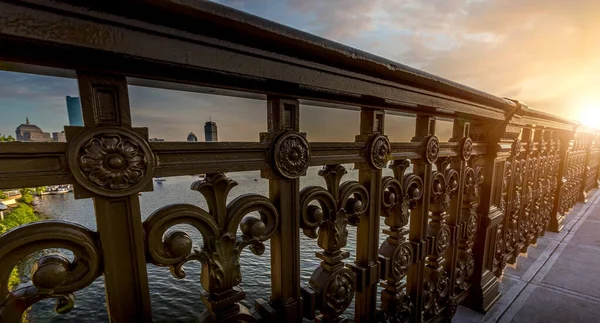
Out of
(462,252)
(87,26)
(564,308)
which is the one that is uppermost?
(87,26)

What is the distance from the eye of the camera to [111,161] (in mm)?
685

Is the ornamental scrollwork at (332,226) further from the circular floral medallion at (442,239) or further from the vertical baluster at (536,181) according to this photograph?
the vertical baluster at (536,181)

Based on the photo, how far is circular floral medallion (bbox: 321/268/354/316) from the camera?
1.32m

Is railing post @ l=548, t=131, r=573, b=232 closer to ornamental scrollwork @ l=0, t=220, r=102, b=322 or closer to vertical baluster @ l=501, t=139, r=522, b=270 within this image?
vertical baluster @ l=501, t=139, r=522, b=270

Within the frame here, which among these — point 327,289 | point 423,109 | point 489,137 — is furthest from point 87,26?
point 489,137

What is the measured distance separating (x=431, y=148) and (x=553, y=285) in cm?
299

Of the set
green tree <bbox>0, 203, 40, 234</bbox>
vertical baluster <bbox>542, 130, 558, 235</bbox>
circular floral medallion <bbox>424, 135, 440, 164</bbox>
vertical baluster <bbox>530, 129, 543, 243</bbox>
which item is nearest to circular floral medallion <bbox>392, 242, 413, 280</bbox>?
circular floral medallion <bbox>424, 135, 440, 164</bbox>

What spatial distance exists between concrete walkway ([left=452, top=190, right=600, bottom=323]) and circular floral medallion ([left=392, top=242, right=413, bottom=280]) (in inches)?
53.0

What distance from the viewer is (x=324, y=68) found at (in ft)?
3.43

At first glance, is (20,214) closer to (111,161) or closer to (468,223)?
(111,161)

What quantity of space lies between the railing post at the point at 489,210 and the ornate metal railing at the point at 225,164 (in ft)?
1.85

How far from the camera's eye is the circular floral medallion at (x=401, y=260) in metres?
1.65

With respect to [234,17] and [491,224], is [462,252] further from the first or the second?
[234,17]

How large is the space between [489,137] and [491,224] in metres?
0.93
